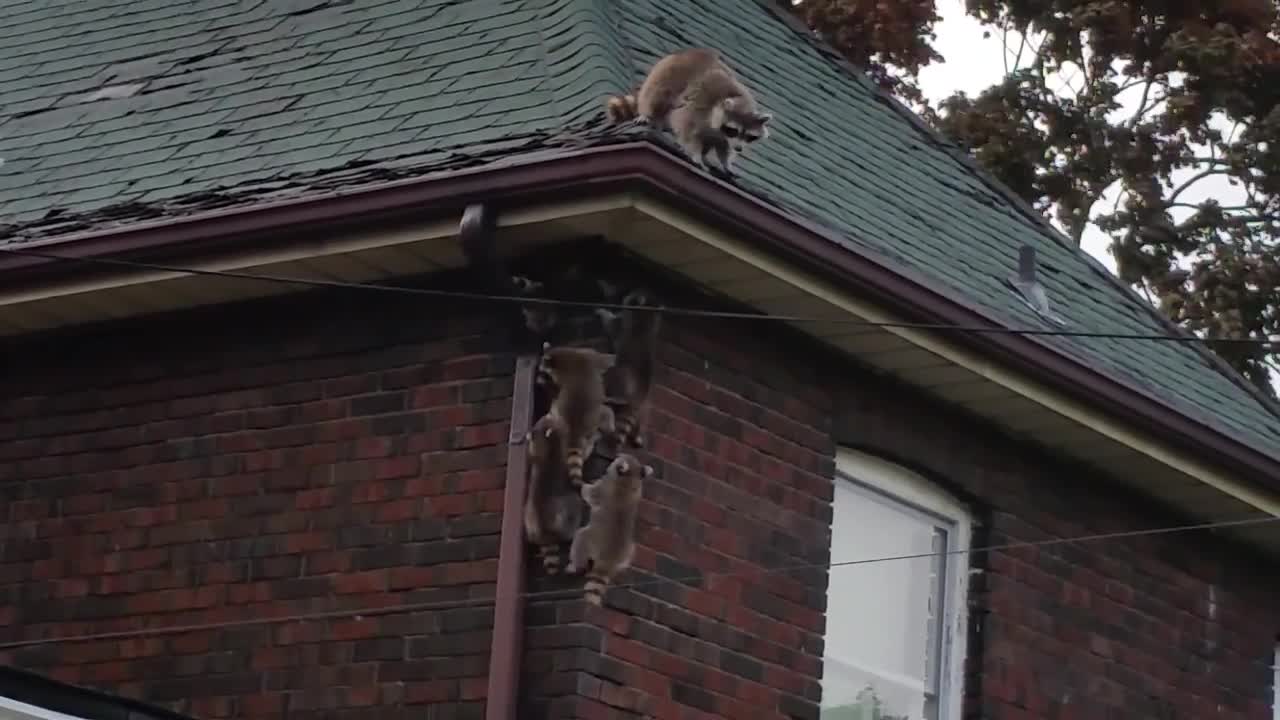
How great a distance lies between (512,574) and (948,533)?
2596 mm

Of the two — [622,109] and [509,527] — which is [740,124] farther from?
[509,527]

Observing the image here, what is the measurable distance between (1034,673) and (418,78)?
3.64m

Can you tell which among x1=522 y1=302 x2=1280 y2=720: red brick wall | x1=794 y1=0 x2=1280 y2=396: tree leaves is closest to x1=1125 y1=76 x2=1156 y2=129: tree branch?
x1=794 y1=0 x2=1280 y2=396: tree leaves

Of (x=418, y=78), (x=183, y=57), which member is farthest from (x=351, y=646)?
(x=183, y=57)

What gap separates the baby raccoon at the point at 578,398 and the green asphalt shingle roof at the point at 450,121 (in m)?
0.76

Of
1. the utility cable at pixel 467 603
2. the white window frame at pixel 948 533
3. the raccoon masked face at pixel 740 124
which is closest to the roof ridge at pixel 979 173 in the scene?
the utility cable at pixel 467 603

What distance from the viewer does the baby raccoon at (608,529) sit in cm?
912

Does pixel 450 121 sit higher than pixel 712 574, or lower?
higher

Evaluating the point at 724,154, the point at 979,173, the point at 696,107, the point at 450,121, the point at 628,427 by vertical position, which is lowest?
the point at 628,427

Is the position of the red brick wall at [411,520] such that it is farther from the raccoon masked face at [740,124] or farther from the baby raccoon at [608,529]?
the raccoon masked face at [740,124]

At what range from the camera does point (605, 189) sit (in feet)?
29.0

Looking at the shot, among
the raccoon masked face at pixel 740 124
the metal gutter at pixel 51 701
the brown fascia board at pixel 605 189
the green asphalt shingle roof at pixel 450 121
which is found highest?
the green asphalt shingle roof at pixel 450 121

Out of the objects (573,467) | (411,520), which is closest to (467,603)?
(411,520)

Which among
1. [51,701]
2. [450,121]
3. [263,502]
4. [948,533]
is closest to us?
[51,701]
